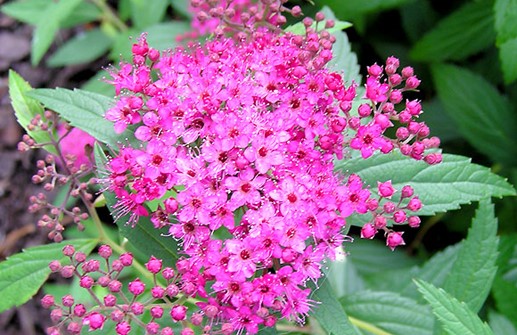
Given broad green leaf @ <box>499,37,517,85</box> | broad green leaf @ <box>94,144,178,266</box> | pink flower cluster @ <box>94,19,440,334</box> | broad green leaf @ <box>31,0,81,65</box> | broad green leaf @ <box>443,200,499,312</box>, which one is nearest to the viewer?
pink flower cluster @ <box>94,19,440,334</box>

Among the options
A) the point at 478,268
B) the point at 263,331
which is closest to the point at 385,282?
the point at 478,268

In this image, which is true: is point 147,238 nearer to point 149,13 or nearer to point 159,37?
point 159,37

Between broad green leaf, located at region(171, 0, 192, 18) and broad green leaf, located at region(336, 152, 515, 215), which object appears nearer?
broad green leaf, located at region(336, 152, 515, 215)

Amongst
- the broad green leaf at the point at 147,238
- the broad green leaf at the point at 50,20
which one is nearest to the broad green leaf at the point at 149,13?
the broad green leaf at the point at 50,20

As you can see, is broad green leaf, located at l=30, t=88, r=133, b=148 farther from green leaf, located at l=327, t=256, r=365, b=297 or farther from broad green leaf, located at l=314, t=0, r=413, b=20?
broad green leaf, located at l=314, t=0, r=413, b=20

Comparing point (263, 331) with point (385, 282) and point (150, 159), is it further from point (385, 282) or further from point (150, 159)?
point (385, 282)

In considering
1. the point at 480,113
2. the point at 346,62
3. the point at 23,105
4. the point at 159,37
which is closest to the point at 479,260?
the point at 346,62

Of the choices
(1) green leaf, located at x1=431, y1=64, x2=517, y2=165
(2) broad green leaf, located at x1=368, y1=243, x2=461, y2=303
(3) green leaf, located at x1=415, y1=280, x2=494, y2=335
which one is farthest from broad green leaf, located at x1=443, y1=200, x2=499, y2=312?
(1) green leaf, located at x1=431, y1=64, x2=517, y2=165
